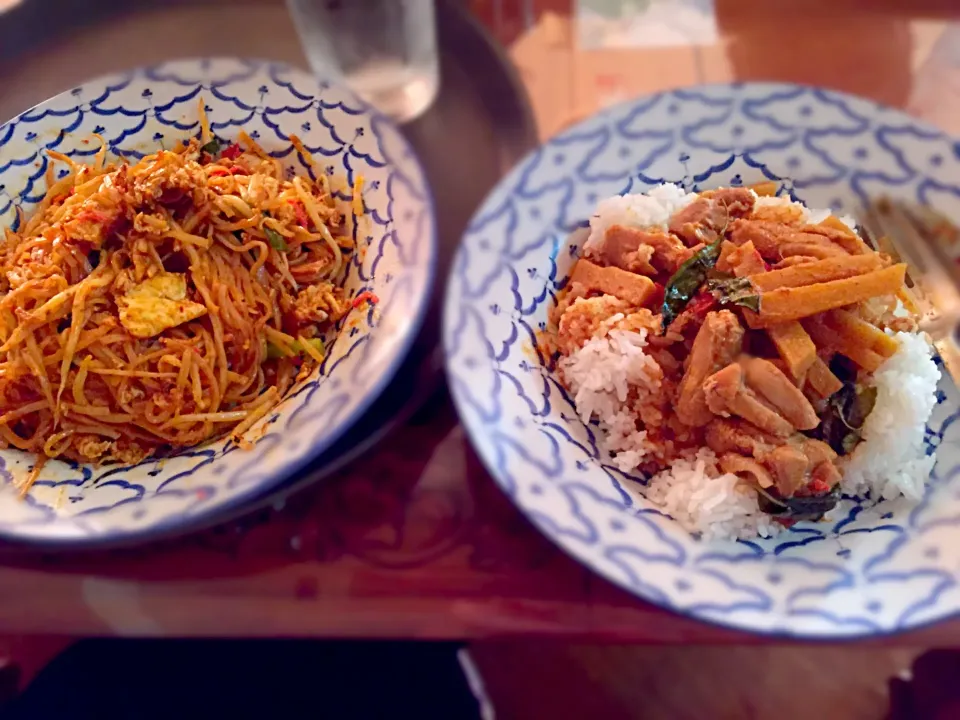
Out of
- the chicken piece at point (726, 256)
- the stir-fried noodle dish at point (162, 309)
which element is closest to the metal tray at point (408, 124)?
the stir-fried noodle dish at point (162, 309)

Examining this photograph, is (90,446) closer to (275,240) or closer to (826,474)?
(275,240)

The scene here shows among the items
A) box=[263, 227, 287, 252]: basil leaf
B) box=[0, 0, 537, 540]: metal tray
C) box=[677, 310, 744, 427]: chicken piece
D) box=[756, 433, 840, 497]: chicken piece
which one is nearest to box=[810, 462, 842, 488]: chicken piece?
box=[756, 433, 840, 497]: chicken piece

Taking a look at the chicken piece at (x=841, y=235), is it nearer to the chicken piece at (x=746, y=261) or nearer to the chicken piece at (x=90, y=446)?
the chicken piece at (x=746, y=261)

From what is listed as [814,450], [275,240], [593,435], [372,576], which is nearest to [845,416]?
[814,450]

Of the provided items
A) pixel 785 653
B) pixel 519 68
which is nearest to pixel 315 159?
pixel 519 68

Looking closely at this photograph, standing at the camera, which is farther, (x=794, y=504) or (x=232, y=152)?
(x=232, y=152)

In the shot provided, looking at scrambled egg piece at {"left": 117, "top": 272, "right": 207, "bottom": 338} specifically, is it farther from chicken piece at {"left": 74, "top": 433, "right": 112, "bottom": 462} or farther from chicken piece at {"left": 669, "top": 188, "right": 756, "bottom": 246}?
chicken piece at {"left": 669, "top": 188, "right": 756, "bottom": 246}

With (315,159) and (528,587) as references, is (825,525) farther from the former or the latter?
(315,159)
